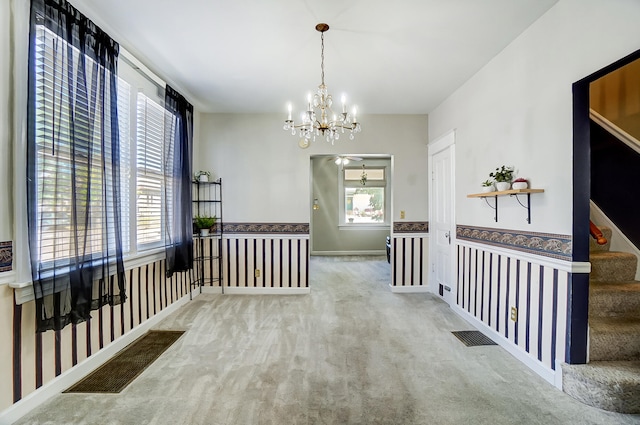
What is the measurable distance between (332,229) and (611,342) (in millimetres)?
6093

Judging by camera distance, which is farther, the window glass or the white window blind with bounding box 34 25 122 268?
the window glass

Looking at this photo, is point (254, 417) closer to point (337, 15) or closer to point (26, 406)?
point (26, 406)

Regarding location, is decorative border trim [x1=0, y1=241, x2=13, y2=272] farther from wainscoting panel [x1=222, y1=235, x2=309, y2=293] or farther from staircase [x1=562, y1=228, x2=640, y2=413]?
staircase [x1=562, y1=228, x2=640, y2=413]

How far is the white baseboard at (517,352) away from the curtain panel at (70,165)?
134 inches

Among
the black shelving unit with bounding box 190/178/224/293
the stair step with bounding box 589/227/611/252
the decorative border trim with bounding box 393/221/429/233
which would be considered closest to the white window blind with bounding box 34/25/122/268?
the black shelving unit with bounding box 190/178/224/293

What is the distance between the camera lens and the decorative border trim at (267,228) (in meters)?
4.48

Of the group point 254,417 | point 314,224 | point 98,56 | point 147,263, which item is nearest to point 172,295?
point 147,263

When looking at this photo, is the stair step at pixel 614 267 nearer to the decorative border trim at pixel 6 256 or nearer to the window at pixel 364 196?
the decorative border trim at pixel 6 256

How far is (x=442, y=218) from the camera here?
164 inches

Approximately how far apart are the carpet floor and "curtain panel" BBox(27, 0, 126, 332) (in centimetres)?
74

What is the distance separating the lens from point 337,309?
12.4 ft

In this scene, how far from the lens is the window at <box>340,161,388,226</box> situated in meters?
7.84

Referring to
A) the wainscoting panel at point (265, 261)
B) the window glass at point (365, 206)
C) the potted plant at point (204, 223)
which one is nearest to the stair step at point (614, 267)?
the wainscoting panel at point (265, 261)

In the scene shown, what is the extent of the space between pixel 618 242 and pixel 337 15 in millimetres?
3196
